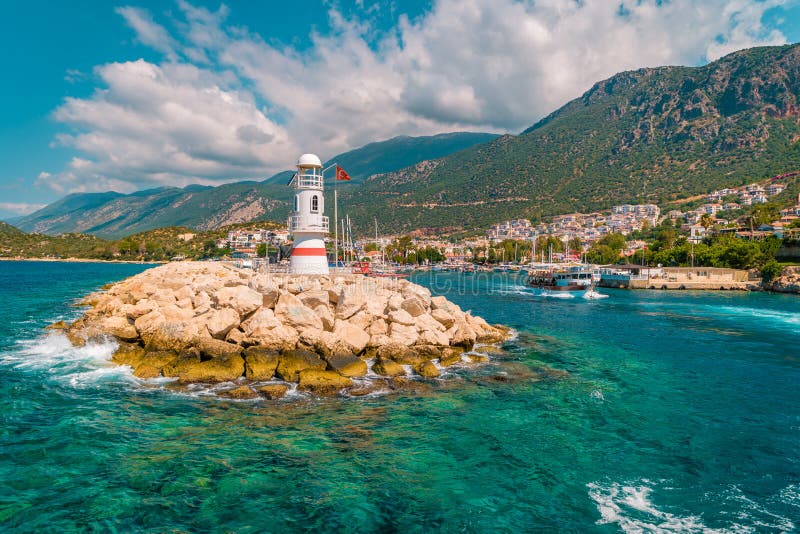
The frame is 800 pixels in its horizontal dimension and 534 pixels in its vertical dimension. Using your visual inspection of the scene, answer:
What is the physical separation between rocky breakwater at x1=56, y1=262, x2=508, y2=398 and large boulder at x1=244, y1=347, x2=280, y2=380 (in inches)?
1.7

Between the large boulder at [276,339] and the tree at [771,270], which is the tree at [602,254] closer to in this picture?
the tree at [771,270]

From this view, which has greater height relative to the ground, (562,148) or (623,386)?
(562,148)

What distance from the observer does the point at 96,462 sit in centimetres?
1116

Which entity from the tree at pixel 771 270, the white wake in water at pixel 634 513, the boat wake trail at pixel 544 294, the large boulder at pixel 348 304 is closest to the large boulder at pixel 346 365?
the large boulder at pixel 348 304

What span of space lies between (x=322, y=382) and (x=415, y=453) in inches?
234

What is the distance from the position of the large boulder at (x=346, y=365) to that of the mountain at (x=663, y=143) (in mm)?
166260

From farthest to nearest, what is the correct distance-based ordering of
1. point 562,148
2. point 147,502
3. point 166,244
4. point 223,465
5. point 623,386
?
point 562,148, point 166,244, point 623,386, point 223,465, point 147,502

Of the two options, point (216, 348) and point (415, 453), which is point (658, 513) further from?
→ point (216, 348)

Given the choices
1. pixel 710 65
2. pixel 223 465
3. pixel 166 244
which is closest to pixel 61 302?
pixel 223 465

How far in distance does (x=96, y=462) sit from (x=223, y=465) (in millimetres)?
3282

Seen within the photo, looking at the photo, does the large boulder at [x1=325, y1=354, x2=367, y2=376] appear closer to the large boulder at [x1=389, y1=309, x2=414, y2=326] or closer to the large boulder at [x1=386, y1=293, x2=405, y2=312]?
the large boulder at [x1=389, y1=309, x2=414, y2=326]

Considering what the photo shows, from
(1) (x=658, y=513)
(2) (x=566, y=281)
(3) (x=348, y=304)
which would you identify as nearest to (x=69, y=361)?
(3) (x=348, y=304)

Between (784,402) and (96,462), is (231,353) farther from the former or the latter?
(784,402)

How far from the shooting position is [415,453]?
1219 cm
